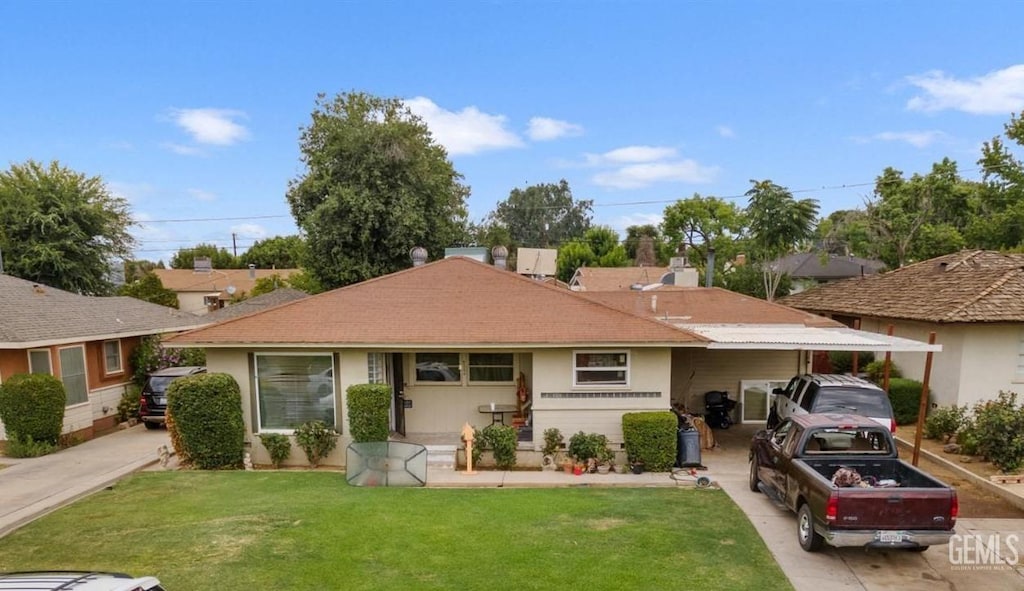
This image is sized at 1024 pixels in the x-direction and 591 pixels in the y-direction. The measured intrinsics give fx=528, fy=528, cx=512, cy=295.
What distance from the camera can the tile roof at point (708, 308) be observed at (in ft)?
51.2

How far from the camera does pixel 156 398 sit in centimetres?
1534

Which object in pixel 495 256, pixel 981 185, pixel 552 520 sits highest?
pixel 981 185

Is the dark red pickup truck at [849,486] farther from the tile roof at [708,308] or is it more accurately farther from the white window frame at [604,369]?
the tile roof at [708,308]

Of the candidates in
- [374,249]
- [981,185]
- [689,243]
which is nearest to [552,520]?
[374,249]

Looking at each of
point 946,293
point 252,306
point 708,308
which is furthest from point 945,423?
point 252,306

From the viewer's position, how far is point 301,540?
Result: 7.44 m

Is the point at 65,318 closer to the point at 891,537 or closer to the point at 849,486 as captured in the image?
the point at 849,486

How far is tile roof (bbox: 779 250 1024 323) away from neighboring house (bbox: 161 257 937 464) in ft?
8.66

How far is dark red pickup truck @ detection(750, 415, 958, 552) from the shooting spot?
6.51 m

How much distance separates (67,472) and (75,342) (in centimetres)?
466

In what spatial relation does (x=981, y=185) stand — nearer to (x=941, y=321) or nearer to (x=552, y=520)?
(x=941, y=321)

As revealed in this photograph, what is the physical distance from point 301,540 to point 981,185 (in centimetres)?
3609

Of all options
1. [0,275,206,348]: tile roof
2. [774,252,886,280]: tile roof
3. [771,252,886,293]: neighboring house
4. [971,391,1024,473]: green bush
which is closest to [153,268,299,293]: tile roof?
[0,275,206,348]: tile roof

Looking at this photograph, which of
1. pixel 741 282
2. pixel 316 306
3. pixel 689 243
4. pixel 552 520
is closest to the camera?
pixel 552 520
